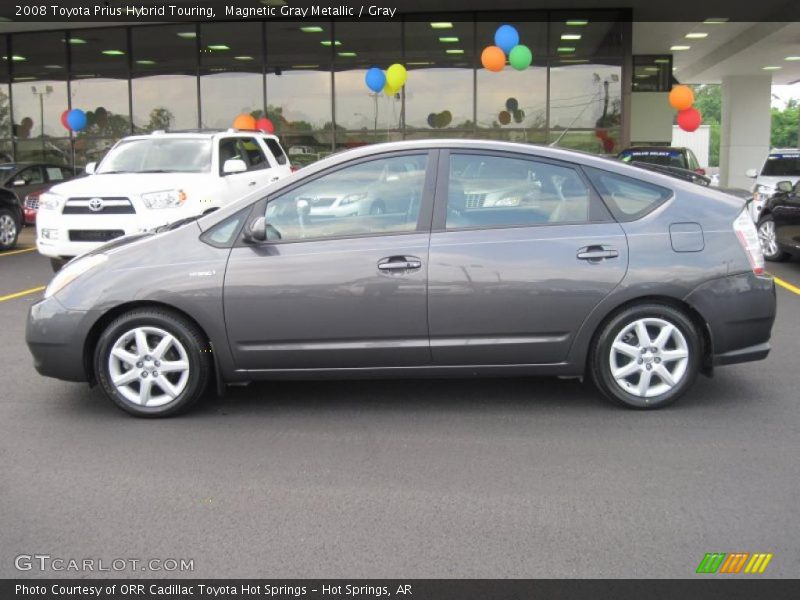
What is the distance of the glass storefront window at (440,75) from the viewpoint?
20.5 metres

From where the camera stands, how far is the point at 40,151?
2284 cm

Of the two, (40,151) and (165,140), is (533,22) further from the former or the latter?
(40,151)

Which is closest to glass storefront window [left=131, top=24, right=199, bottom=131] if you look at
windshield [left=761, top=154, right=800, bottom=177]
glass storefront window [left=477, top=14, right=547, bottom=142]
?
glass storefront window [left=477, top=14, right=547, bottom=142]

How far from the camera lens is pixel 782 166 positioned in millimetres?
16078

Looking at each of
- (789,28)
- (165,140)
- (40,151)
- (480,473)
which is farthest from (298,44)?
(480,473)

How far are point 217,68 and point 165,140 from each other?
36.8ft

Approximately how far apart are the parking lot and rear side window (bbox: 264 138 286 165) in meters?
7.76

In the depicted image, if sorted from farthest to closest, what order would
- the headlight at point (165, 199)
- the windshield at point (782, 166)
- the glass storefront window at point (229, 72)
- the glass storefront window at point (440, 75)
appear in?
1. the glass storefront window at point (229, 72)
2. the glass storefront window at point (440, 75)
3. the windshield at point (782, 166)
4. the headlight at point (165, 199)

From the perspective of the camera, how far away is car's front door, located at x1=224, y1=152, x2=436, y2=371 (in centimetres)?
486

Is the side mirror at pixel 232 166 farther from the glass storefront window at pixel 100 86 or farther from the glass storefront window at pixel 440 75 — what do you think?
the glass storefront window at pixel 100 86

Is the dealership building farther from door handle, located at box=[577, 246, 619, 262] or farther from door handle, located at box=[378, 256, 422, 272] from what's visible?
door handle, located at box=[378, 256, 422, 272]

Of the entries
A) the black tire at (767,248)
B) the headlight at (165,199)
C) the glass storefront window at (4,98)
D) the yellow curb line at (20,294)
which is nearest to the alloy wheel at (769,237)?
the black tire at (767,248)

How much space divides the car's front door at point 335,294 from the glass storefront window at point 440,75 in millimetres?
16069

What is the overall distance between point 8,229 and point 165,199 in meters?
5.79
